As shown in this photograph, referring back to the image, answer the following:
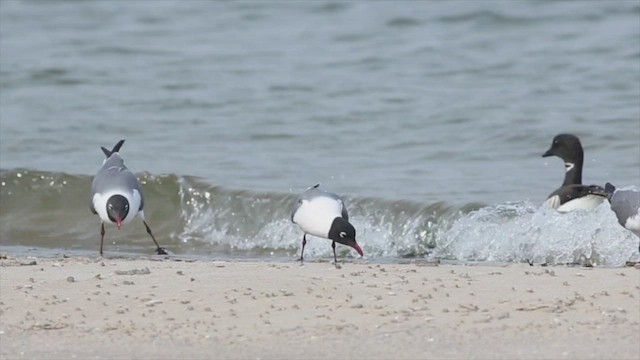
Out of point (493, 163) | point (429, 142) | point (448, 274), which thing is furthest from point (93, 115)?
point (448, 274)

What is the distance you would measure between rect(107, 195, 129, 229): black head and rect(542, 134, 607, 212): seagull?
333cm

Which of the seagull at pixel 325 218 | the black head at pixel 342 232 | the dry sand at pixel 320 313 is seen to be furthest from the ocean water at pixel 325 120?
the dry sand at pixel 320 313

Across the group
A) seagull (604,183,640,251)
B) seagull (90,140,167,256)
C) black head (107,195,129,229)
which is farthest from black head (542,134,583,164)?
black head (107,195,129,229)

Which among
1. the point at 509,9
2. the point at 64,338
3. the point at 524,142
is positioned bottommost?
the point at 64,338

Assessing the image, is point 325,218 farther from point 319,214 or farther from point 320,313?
point 320,313

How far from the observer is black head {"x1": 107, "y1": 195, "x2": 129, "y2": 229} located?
9938 mm

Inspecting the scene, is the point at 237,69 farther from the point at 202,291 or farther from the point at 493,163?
the point at 202,291

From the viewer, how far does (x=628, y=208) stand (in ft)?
29.6

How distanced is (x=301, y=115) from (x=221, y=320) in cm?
954

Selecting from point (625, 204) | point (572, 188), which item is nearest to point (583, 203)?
point (572, 188)

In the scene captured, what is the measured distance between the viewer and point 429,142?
14.6m

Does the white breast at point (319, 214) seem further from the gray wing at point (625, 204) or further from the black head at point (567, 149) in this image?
the black head at point (567, 149)

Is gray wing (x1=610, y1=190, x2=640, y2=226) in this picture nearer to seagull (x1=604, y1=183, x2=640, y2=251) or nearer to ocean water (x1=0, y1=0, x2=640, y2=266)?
seagull (x1=604, y1=183, x2=640, y2=251)

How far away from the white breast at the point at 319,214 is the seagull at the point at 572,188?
233cm
